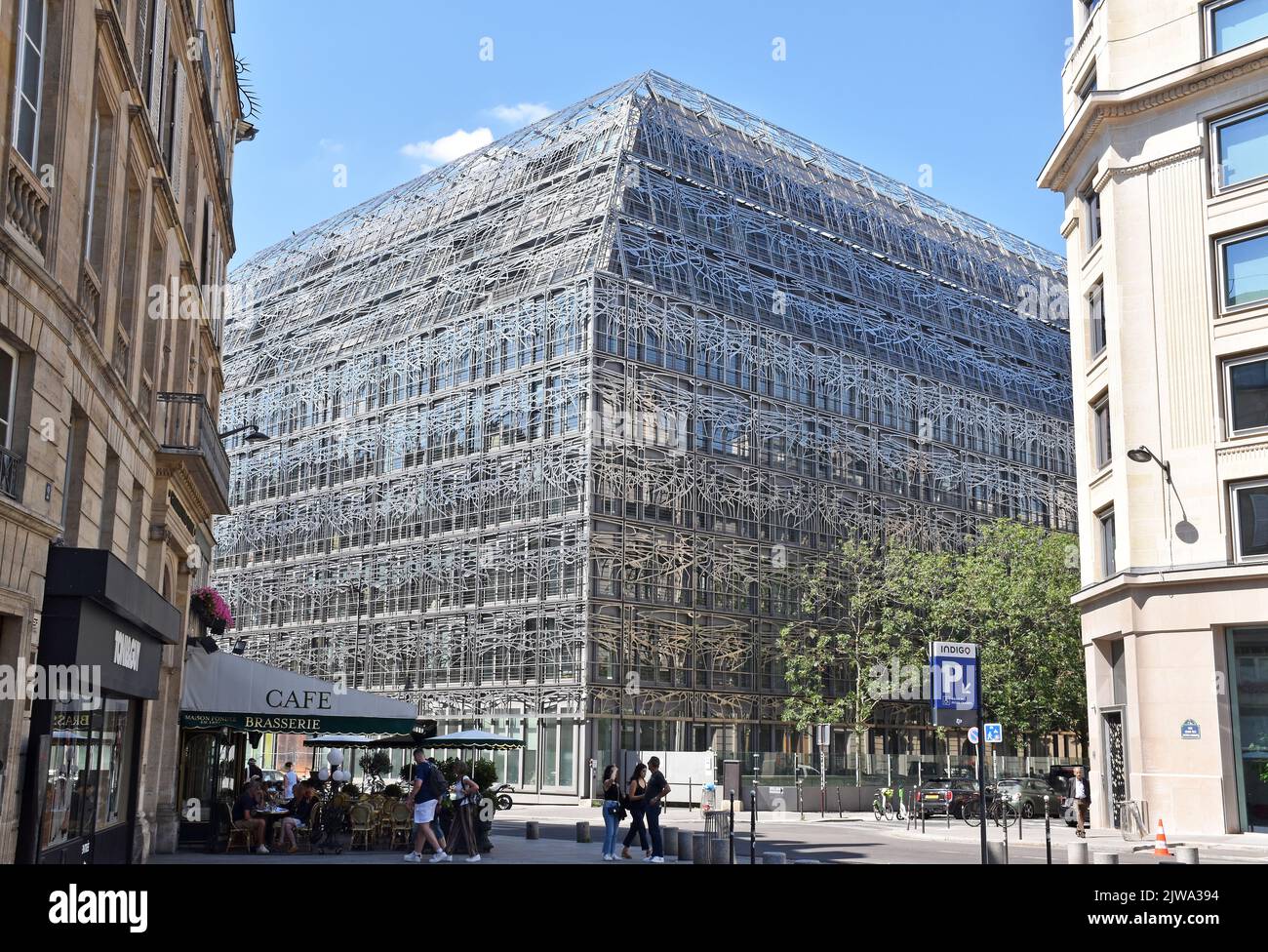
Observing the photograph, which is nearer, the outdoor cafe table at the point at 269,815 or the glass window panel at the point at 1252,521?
the outdoor cafe table at the point at 269,815

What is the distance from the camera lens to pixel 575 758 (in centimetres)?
5947

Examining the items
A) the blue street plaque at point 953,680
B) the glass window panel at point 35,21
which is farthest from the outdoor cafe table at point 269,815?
the glass window panel at point 35,21

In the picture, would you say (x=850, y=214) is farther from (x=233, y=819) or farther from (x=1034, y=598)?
(x=233, y=819)

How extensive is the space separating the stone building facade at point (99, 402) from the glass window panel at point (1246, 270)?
76.3 feet

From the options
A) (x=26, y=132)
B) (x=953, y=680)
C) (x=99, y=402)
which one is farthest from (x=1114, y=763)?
(x=26, y=132)

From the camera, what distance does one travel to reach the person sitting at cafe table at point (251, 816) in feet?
84.2

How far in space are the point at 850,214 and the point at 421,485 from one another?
31566 millimetres

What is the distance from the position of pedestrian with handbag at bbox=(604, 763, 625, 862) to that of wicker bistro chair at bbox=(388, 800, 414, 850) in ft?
16.0

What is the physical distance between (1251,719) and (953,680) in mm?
14605

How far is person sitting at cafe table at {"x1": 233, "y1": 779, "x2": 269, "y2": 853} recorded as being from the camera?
2567cm

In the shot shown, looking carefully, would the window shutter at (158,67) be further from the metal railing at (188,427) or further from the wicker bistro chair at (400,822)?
the wicker bistro chair at (400,822)

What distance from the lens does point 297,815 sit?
2836 cm

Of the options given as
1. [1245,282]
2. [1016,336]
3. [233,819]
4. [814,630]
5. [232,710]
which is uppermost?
[1016,336]
